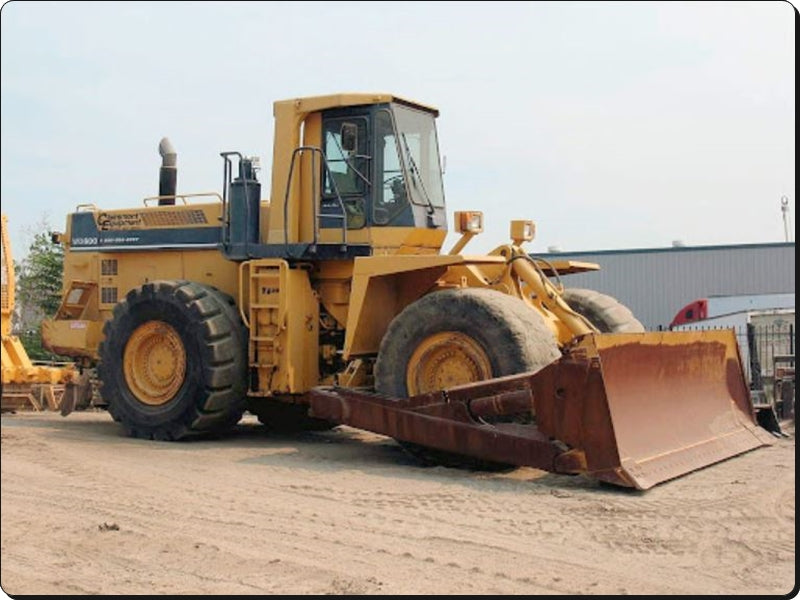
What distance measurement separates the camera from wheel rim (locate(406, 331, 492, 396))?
8.23 meters

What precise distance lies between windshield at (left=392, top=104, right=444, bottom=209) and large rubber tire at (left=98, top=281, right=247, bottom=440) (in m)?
2.31

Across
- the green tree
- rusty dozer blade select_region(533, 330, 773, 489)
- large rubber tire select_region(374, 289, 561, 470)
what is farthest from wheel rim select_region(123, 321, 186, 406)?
the green tree

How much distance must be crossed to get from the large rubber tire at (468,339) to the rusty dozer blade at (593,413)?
269 mm

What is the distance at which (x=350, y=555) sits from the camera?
17.9ft

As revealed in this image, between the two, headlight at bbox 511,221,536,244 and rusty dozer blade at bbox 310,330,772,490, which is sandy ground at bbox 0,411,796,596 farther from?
headlight at bbox 511,221,536,244

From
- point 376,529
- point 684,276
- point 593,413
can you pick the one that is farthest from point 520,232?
point 684,276

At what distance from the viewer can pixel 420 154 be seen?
401 inches

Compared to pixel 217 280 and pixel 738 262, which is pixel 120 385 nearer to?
pixel 217 280

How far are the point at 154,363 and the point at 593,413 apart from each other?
5.10 metres

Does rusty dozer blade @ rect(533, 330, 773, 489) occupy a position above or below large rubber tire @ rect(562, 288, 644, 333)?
below

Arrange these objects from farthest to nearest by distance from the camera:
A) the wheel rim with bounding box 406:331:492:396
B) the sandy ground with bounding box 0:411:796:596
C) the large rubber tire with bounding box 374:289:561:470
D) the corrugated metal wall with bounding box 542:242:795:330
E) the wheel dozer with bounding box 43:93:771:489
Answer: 1. the corrugated metal wall with bounding box 542:242:795:330
2. the wheel rim with bounding box 406:331:492:396
3. the large rubber tire with bounding box 374:289:561:470
4. the wheel dozer with bounding box 43:93:771:489
5. the sandy ground with bounding box 0:411:796:596

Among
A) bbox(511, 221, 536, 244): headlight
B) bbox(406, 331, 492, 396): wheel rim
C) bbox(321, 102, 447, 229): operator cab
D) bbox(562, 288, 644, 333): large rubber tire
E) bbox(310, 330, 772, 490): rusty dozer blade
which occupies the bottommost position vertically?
bbox(310, 330, 772, 490): rusty dozer blade

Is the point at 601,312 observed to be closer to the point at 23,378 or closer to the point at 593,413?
the point at 593,413

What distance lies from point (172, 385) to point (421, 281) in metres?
2.85
